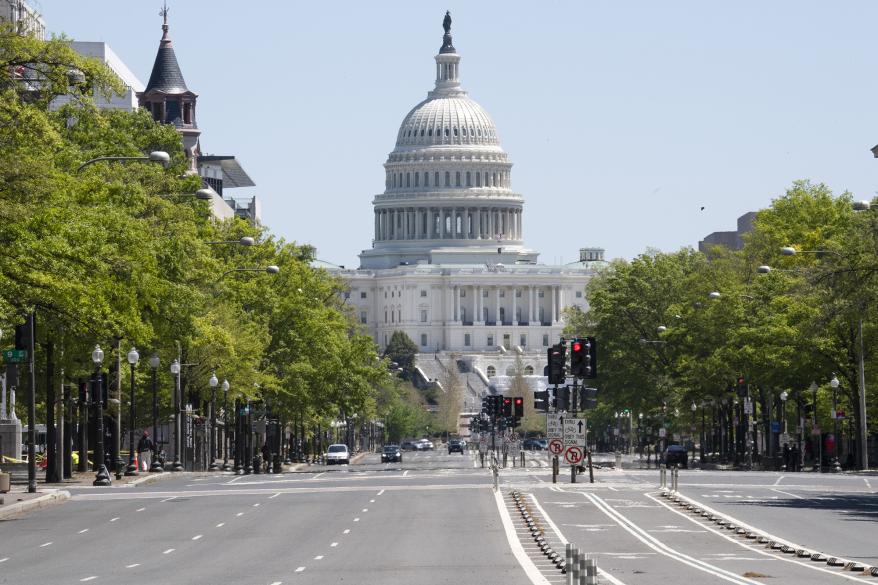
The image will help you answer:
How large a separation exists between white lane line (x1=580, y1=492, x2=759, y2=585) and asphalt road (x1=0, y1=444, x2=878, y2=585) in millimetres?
37

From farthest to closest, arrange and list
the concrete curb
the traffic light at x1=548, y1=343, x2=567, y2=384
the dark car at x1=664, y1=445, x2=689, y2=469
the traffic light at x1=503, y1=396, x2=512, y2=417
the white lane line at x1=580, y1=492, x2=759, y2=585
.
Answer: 1. the dark car at x1=664, y1=445, x2=689, y2=469
2. the traffic light at x1=503, y1=396, x2=512, y2=417
3. the traffic light at x1=548, y1=343, x2=567, y2=384
4. the concrete curb
5. the white lane line at x1=580, y1=492, x2=759, y2=585

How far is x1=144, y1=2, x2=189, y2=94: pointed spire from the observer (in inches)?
5910

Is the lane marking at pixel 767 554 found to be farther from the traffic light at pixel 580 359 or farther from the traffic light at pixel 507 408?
the traffic light at pixel 507 408

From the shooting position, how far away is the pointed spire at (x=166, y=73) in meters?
150

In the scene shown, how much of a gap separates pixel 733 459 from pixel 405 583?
82174 millimetres

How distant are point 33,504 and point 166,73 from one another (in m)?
100

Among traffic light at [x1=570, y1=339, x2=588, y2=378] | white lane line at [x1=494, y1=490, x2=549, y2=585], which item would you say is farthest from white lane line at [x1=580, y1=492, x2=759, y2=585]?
traffic light at [x1=570, y1=339, x2=588, y2=378]

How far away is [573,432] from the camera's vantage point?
61.8m

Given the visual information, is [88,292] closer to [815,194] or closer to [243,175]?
[815,194]

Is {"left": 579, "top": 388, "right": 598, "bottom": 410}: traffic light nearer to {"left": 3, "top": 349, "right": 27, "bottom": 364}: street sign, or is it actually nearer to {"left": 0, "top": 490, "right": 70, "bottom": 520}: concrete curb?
{"left": 0, "top": 490, "right": 70, "bottom": 520}: concrete curb

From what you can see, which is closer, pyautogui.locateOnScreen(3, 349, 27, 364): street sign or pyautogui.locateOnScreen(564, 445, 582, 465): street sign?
pyautogui.locateOnScreen(3, 349, 27, 364): street sign

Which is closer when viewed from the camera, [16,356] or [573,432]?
[16,356]

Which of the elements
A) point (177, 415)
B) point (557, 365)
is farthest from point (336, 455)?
point (557, 365)

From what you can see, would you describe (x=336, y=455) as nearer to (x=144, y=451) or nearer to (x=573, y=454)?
(x=144, y=451)
